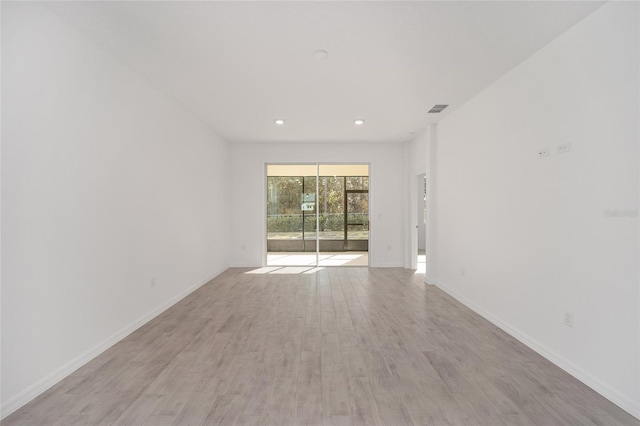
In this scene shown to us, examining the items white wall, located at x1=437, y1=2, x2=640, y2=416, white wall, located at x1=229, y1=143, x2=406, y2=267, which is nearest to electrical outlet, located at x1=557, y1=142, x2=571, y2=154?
white wall, located at x1=437, y1=2, x2=640, y2=416

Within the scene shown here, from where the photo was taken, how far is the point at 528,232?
308 cm

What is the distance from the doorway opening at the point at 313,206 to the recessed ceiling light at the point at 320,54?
4.16 meters

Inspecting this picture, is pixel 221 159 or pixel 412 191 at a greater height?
pixel 221 159

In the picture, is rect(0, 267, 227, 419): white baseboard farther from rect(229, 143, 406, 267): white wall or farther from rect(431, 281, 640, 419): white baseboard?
rect(431, 281, 640, 419): white baseboard

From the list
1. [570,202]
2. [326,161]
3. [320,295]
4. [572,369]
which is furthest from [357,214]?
[572,369]

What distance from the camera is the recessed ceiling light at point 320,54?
2967mm

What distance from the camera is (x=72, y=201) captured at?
2.56 metres

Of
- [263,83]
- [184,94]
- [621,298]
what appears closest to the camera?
[621,298]

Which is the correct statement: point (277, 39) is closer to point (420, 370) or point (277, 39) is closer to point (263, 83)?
point (263, 83)

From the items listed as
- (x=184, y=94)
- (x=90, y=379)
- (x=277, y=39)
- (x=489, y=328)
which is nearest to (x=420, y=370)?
(x=489, y=328)

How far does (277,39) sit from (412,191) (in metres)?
4.78

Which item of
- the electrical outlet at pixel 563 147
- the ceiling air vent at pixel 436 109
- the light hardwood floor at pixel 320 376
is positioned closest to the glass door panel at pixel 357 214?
the ceiling air vent at pixel 436 109

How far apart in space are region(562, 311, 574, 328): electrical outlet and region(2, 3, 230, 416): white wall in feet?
12.5

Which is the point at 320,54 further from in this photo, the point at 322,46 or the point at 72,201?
the point at 72,201
